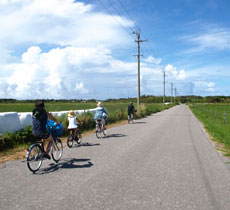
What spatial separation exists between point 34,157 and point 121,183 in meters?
2.37

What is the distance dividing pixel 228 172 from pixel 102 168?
313 centimetres

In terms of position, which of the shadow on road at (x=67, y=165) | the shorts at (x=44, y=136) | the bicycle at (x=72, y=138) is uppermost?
the shorts at (x=44, y=136)

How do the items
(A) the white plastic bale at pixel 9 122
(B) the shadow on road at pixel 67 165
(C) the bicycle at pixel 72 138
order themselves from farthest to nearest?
(C) the bicycle at pixel 72 138, (A) the white plastic bale at pixel 9 122, (B) the shadow on road at pixel 67 165

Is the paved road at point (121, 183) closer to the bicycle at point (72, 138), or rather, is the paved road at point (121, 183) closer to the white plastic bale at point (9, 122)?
the bicycle at point (72, 138)

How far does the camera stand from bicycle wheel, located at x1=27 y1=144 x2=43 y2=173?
5680 mm

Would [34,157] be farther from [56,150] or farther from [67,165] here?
[56,150]

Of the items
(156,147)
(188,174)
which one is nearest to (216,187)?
(188,174)

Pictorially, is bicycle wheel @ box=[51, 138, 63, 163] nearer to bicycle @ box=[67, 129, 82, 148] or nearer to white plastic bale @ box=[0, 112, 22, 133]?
bicycle @ box=[67, 129, 82, 148]

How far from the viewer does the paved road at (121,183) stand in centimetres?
392

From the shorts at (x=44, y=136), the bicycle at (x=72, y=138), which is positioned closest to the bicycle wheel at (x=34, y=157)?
the shorts at (x=44, y=136)

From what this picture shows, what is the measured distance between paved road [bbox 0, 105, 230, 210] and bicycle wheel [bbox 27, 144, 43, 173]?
18 cm

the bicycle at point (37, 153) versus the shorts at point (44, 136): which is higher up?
the shorts at point (44, 136)

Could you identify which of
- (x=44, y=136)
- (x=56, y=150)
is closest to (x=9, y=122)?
(x=56, y=150)

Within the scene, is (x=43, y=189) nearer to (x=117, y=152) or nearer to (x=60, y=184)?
(x=60, y=184)
